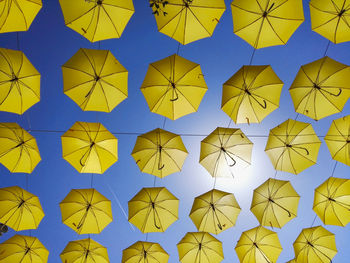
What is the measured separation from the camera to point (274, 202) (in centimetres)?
1018

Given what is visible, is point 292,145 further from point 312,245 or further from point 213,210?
point 312,245

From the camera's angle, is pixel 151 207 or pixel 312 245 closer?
pixel 151 207

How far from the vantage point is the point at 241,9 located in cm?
760

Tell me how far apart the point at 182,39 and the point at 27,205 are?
296 inches

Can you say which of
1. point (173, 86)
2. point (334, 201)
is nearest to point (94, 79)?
point (173, 86)

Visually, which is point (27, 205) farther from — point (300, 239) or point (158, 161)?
point (300, 239)

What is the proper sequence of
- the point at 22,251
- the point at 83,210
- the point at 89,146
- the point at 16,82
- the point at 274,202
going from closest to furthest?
the point at 16,82 < the point at 89,146 < the point at 83,210 < the point at 274,202 < the point at 22,251

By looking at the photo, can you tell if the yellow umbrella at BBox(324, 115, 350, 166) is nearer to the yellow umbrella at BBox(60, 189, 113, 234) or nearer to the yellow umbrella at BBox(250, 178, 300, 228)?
the yellow umbrella at BBox(250, 178, 300, 228)

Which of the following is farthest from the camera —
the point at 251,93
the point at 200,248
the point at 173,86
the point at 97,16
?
the point at 200,248

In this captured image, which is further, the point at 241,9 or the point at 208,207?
the point at 208,207

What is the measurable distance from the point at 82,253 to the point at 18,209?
8.91ft

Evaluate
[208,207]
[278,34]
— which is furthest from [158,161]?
[278,34]

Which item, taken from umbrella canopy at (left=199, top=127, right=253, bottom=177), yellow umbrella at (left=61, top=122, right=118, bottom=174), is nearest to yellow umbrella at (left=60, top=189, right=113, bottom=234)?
yellow umbrella at (left=61, top=122, right=118, bottom=174)

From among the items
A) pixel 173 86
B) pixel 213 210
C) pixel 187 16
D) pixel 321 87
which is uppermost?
pixel 187 16
